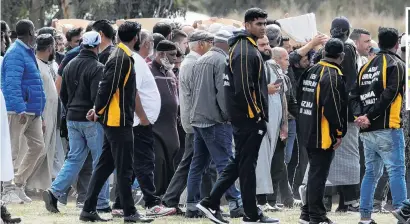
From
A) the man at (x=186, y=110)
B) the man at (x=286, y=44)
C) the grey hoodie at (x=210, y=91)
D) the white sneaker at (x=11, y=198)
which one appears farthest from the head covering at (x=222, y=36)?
the man at (x=286, y=44)

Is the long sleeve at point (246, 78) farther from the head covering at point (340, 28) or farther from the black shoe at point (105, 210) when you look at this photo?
the head covering at point (340, 28)

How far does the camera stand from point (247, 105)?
13258 millimetres

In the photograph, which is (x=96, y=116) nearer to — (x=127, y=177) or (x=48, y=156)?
(x=127, y=177)

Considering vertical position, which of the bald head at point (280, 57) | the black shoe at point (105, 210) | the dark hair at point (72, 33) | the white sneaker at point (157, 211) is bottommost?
the black shoe at point (105, 210)

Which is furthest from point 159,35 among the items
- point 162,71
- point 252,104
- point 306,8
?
point 306,8

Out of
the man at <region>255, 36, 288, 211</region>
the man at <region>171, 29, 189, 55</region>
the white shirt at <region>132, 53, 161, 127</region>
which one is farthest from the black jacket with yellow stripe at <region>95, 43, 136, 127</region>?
the man at <region>171, 29, 189, 55</region>

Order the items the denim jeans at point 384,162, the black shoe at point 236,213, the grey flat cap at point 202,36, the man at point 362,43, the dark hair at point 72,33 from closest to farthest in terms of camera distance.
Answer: the denim jeans at point 384,162 < the black shoe at point 236,213 < the grey flat cap at point 202,36 < the man at point 362,43 < the dark hair at point 72,33

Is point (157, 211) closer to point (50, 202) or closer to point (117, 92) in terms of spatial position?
point (50, 202)

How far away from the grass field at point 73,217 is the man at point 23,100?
565 mm

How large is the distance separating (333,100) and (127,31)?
2204 mm

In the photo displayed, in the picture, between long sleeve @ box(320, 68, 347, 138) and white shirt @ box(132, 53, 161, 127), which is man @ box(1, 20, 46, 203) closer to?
white shirt @ box(132, 53, 161, 127)

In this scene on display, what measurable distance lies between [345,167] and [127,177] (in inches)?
125

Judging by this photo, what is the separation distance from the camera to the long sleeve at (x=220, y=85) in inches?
560

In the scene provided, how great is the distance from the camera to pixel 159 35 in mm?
16109
